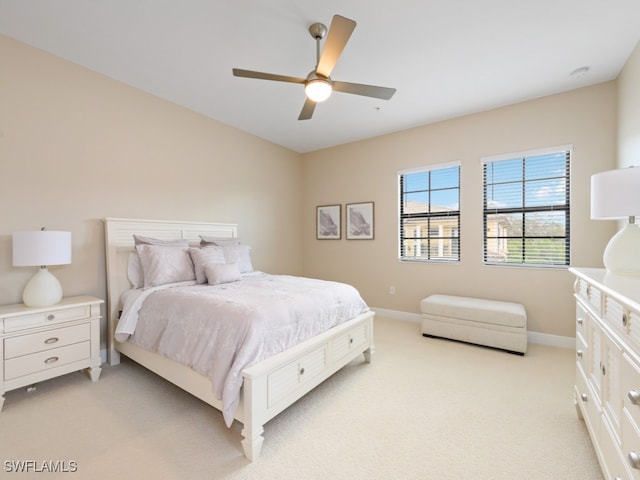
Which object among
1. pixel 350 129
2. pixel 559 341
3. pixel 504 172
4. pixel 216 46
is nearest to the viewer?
pixel 216 46

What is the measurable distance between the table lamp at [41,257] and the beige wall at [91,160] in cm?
32

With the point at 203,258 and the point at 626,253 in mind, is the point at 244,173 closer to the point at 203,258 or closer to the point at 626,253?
the point at 203,258

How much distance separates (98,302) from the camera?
254 cm

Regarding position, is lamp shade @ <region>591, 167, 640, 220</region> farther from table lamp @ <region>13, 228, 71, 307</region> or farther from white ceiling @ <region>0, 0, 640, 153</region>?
table lamp @ <region>13, 228, 71, 307</region>

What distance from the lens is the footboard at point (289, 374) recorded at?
166 centimetres

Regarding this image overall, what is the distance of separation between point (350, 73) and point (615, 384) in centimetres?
296

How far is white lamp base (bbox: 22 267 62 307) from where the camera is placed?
2301 mm

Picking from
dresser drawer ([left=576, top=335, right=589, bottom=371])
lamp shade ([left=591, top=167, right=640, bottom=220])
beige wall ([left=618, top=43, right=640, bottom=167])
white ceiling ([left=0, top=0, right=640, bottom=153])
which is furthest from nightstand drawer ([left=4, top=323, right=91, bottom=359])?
beige wall ([left=618, top=43, right=640, bottom=167])

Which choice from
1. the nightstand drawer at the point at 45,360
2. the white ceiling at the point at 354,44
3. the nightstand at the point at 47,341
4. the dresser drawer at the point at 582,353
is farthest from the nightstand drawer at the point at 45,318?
the dresser drawer at the point at 582,353

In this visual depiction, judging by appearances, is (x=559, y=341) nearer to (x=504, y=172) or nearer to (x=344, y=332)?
(x=504, y=172)

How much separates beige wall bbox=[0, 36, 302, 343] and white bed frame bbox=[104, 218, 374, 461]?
0.17 m

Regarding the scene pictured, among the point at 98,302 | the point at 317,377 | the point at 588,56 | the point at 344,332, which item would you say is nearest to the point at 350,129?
the point at 588,56

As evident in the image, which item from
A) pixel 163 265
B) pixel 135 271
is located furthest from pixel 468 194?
pixel 135 271

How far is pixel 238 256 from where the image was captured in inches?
139
